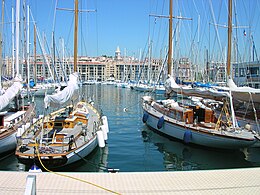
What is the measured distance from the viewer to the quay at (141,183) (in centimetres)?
766

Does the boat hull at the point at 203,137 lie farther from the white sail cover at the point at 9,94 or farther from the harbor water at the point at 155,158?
the white sail cover at the point at 9,94

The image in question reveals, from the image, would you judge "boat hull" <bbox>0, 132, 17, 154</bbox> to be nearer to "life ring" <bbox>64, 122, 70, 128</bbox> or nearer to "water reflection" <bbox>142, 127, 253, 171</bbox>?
"life ring" <bbox>64, 122, 70, 128</bbox>

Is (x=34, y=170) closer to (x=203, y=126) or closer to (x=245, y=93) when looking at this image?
(x=203, y=126)

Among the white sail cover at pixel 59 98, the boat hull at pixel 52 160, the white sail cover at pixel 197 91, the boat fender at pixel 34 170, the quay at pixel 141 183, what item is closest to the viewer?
the quay at pixel 141 183

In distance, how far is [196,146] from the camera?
60.4 feet

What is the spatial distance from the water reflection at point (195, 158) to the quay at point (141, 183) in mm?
6064

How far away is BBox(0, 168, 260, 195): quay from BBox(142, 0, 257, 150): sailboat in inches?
276

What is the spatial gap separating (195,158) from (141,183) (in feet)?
29.9

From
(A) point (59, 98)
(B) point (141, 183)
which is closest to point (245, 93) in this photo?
(A) point (59, 98)

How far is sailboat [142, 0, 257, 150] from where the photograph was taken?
16203 mm

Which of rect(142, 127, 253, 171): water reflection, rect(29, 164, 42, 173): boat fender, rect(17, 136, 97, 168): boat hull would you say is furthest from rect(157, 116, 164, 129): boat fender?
rect(29, 164, 42, 173): boat fender

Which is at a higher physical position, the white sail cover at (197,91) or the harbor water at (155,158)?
the white sail cover at (197,91)

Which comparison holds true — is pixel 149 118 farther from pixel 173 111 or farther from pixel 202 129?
pixel 202 129

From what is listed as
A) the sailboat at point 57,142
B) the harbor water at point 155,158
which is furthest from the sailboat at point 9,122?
the sailboat at point 57,142
